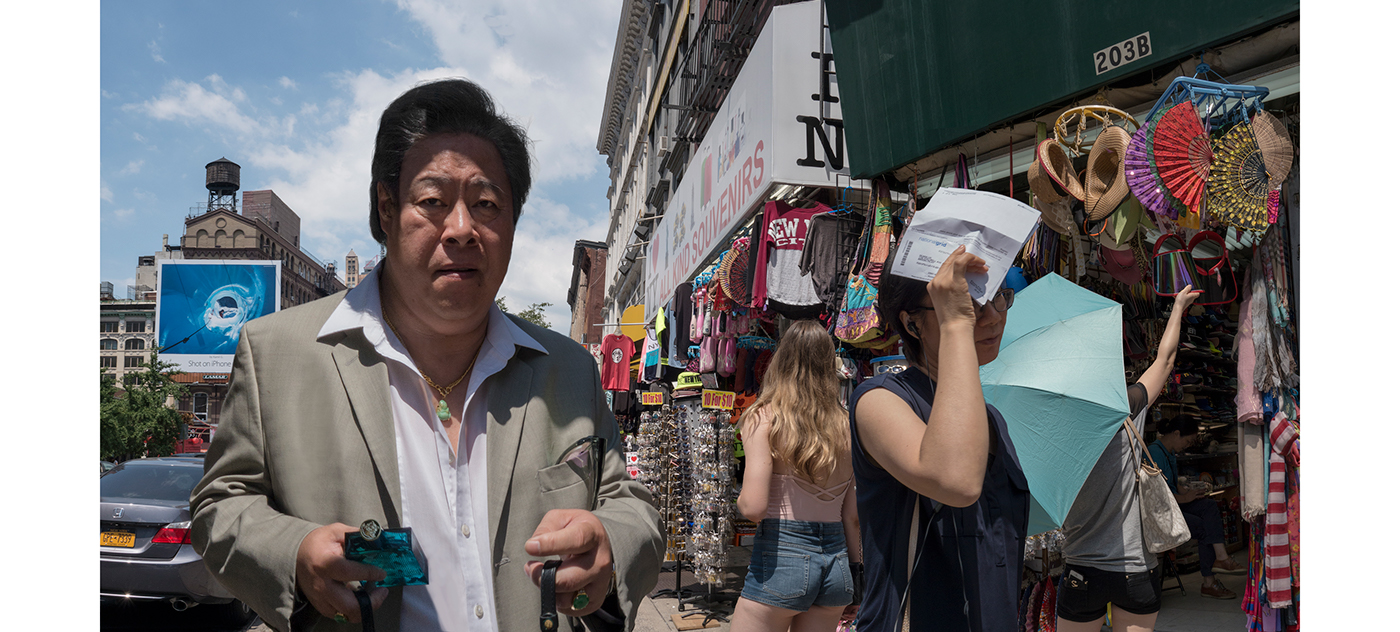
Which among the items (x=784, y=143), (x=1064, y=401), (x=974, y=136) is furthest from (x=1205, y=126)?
(x=784, y=143)

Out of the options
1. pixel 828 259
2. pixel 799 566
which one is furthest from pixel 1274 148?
pixel 828 259

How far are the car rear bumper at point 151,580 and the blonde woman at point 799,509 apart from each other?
530 cm

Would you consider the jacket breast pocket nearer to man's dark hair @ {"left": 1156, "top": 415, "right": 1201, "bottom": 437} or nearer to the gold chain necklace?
the gold chain necklace

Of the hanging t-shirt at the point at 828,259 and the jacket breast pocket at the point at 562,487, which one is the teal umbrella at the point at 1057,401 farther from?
the hanging t-shirt at the point at 828,259

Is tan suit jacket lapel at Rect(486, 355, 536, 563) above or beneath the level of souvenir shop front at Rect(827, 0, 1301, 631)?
beneath

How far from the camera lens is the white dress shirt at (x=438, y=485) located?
62.2 inches

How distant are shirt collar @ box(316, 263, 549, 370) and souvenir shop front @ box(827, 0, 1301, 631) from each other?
1074 mm

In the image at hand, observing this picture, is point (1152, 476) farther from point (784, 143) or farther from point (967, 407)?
point (784, 143)

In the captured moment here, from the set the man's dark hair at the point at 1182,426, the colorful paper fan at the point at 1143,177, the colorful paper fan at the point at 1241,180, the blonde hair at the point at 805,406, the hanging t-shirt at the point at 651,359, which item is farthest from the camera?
the hanging t-shirt at the point at 651,359

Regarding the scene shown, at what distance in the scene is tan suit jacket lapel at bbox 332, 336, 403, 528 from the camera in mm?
1555

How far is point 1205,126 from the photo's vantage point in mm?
3225

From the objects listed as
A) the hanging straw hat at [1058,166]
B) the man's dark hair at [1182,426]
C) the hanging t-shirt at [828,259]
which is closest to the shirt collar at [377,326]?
the hanging straw hat at [1058,166]

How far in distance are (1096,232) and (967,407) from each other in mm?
2928

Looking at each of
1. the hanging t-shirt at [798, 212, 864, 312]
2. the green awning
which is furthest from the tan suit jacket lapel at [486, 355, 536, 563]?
the hanging t-shirt at [798, 212, 864, 312]
